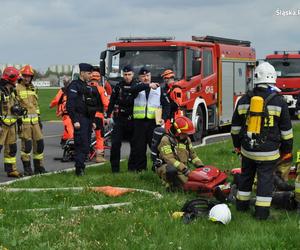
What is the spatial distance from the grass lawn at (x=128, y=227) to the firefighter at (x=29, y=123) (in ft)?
9.23

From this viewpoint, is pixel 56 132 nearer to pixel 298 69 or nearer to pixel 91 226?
pixel 298 69

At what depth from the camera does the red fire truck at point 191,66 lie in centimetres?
1546

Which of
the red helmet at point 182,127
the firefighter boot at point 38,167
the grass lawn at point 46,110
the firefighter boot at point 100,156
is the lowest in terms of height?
the grass lawn at point 46,110

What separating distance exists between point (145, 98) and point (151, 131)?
55 cm

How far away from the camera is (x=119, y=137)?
9859 millimetres

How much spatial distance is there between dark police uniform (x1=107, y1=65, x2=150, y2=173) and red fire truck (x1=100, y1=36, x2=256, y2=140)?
17.1ft

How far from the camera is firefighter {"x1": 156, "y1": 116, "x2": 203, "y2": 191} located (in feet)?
25.5

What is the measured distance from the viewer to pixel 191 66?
15.7m

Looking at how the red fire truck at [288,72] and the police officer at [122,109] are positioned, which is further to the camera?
the red fire truck at [288,72]

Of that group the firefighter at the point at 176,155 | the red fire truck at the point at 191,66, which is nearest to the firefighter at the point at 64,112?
the red fire truck at the point at 191,66

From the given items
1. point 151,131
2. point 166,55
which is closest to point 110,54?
point 166,55

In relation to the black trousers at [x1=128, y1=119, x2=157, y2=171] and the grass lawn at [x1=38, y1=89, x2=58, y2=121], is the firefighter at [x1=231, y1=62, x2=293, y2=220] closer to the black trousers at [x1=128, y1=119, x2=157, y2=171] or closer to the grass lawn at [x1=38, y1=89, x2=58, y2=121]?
the black trousers at [x1=128, y1=119, x2=157, y2=171]

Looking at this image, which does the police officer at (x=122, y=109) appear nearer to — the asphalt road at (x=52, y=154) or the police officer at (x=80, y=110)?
the police officer at (x=80, y=110)

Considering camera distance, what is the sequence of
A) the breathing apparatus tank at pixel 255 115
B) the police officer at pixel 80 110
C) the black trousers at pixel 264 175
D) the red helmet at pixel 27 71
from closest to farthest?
the breathing apparatus tank at pixel 255 115 < the black trousers at pixel 264 175 < the police officer at pixel 80 110 < the red helmet at pixel 27 71
